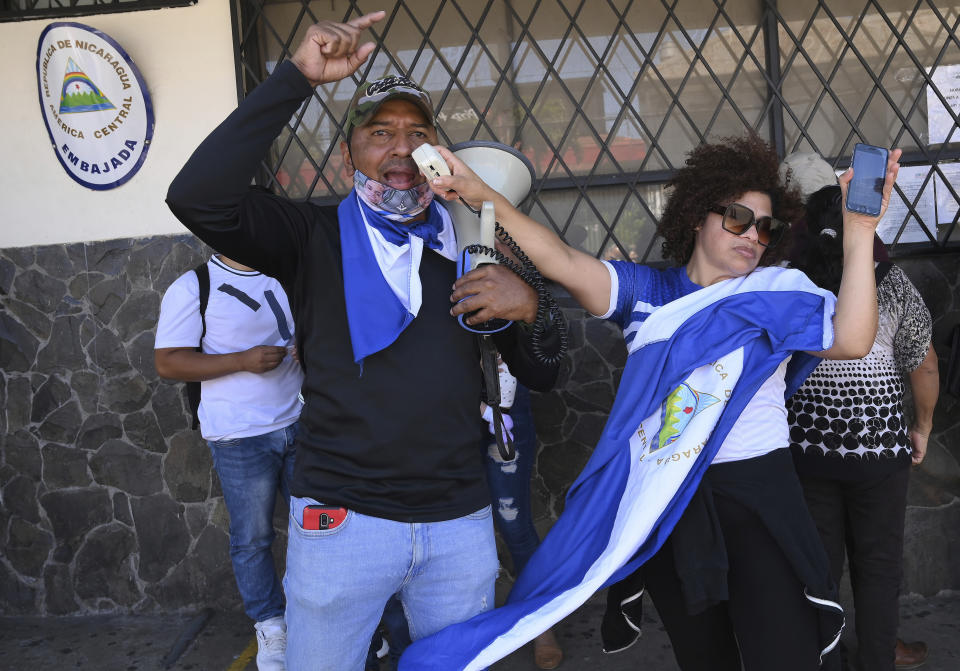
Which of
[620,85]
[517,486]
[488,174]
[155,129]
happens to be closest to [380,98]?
[488,174]

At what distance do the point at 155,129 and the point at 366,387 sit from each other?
2780mm

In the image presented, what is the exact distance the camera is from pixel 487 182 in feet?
6.73

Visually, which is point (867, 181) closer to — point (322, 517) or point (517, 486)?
point (322, 517)

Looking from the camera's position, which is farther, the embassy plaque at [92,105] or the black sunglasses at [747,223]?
the embassy plaque at [92,105]

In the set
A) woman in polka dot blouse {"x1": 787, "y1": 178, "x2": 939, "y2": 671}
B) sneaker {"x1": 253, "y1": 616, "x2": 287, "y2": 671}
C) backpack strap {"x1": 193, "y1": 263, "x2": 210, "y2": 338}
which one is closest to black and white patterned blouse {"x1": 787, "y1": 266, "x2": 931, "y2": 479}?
woman in polka dot blouse {"x1": 787, "y1": 178, "x2": 939, "y2": 671}

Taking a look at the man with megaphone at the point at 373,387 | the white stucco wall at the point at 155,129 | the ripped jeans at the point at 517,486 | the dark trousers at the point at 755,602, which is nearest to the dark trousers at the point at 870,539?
the dark trousers at the point at 755,602

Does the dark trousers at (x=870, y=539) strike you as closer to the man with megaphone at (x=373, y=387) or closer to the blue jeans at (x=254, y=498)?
the man with megaphone at (x=373, y=387)

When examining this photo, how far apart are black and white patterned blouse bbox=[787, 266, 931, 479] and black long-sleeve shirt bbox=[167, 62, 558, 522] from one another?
133 cm

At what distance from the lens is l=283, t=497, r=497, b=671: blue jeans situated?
1.74 meters

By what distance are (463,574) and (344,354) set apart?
1.86 ft

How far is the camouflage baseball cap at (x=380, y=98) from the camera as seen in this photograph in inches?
73.8

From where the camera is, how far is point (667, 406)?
2.11 meters

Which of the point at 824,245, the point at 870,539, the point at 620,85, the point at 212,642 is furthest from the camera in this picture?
the point at 620,85

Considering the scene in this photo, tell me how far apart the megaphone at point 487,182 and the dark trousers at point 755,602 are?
0.83m
